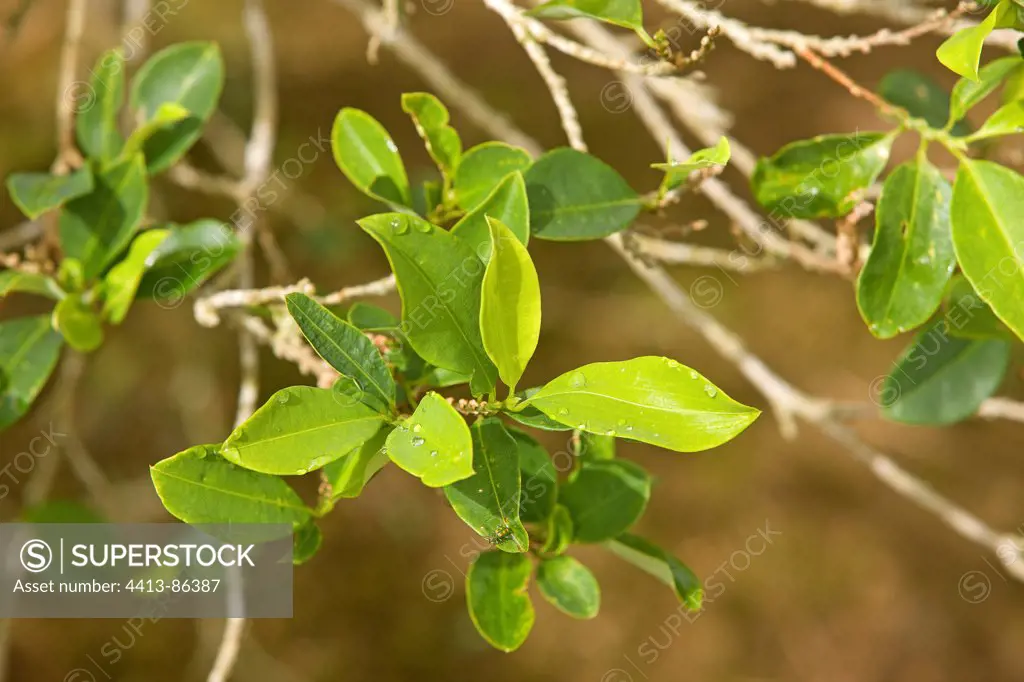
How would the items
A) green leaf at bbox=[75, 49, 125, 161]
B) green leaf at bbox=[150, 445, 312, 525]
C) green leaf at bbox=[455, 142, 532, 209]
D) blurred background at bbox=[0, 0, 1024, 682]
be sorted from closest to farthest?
green leaf at bbox=[150, 445, 312, 525]
green leaf at bbox=[455, 142, 532, 209]
green leaf at bbox=[75, 49, 125, 161]
blurred background at bbox=[0, 0, 1024, 682]

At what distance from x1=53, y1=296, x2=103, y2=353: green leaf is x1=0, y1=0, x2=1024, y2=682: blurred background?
3.61 ft

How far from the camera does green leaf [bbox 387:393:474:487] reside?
53cm

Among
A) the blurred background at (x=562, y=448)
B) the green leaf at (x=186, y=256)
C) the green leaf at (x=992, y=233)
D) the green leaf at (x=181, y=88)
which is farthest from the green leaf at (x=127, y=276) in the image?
the blurred background at (x=562, y=448)

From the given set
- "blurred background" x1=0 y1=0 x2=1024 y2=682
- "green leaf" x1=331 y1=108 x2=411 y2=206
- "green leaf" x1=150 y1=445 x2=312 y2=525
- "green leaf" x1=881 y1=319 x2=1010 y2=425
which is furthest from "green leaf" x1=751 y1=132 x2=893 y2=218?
"blurred background" x1=0 y1=0 x2=1024 y2=682

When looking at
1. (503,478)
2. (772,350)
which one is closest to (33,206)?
(503,478)

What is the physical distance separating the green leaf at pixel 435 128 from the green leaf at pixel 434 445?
26 cm

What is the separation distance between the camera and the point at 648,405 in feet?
1.87

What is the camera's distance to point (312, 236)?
2.08 meters

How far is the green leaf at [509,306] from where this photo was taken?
0.57 m

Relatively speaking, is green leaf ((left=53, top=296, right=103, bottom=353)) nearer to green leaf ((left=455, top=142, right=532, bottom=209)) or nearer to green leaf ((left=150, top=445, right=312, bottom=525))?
green leaf ((left=150, top=445, right=312, bottom=525))

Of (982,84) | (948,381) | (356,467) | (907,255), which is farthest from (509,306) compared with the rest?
(948,381)

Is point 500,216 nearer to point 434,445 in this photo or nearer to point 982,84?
point 434,445

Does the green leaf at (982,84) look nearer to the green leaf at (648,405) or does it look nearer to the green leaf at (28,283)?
the green leaf at (648,405)

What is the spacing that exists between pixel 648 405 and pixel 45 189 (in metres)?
0.71
